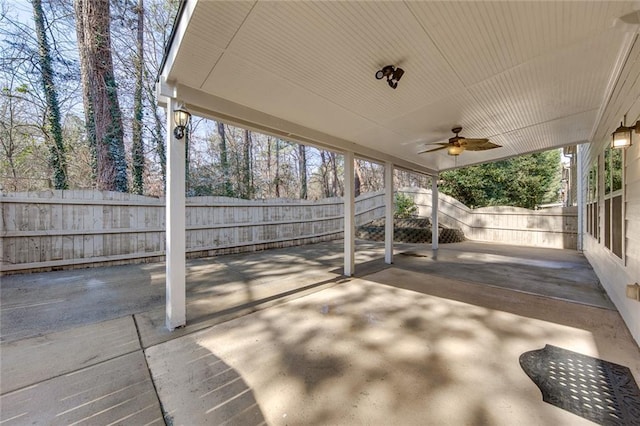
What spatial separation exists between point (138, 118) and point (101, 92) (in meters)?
1.13

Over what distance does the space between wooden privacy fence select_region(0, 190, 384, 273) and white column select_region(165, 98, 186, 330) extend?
3732 millimetres

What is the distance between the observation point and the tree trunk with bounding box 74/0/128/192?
19.4 feet

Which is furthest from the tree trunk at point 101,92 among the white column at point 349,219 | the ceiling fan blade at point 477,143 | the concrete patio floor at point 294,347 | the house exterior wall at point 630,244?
the house exterior wall at point 630,244

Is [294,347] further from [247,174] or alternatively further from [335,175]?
[335,175]

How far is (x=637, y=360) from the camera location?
6.48 ft

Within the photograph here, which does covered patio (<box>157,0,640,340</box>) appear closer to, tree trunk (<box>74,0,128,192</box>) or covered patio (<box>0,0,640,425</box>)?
covered patio (<box>0,0,640,425</box>)

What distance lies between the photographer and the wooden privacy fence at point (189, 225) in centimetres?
441

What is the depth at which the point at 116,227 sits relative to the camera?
17.0ft

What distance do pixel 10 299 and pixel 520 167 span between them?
47.3 ft

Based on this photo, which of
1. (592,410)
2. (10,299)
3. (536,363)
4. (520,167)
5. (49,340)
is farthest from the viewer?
(520,167)

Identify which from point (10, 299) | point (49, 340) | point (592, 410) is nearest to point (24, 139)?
point (10, 299)

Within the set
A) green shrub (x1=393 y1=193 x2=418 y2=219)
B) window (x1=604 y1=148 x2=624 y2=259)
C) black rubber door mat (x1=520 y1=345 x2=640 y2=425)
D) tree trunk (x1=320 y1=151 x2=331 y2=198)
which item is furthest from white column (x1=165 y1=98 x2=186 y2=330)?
tree trunk (x1=320 y1=151 x2=331 y2=198)

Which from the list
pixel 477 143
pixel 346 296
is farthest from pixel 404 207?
pixel 346 296

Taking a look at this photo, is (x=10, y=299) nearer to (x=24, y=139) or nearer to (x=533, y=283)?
(x=24, y=139)
